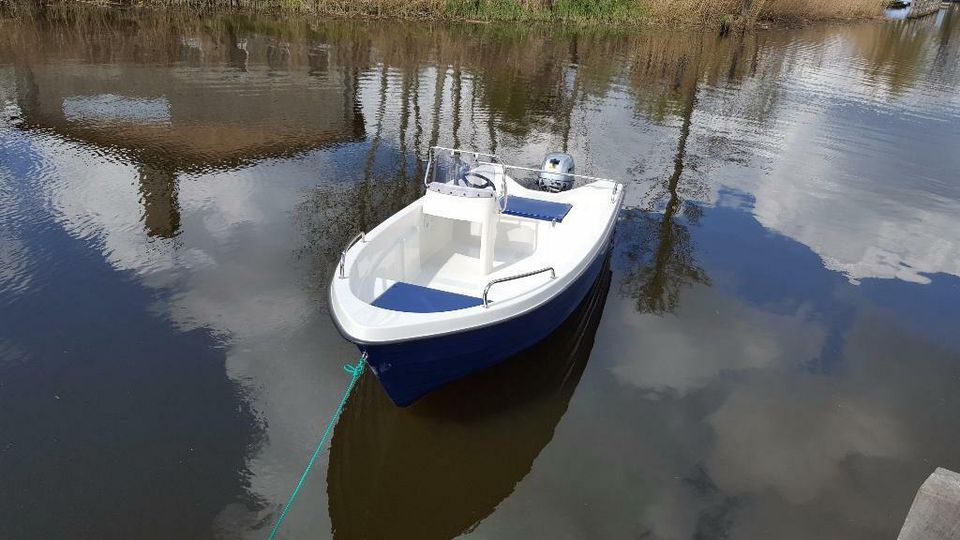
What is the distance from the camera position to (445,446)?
→ 5281 mm

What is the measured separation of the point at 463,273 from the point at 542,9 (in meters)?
25.8

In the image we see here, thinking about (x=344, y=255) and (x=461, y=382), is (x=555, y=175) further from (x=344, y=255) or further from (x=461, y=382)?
(x=344, y=255)

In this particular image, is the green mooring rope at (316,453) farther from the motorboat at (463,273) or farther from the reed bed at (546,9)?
the reed bed at (546,9)

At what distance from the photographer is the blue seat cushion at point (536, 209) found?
23.7ft

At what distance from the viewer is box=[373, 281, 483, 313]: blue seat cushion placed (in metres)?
5.19

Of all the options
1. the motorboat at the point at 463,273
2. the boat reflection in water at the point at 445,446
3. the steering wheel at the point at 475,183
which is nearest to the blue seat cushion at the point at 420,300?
the motorboat at the point at 463,273

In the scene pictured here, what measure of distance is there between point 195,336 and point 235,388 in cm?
99

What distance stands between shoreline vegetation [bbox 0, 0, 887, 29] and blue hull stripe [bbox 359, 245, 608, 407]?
75.6 ft

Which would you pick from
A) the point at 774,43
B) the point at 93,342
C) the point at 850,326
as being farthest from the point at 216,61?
the point at 774,43

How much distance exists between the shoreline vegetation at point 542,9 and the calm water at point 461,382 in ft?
37.8

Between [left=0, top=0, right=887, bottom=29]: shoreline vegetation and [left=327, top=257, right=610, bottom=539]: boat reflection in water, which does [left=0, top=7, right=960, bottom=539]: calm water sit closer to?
[left=327, top=257, right=610, bottom=539]: boat reflection in water

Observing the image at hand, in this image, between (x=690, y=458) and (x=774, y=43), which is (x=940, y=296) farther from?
(x=774, y=43)

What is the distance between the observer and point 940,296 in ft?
26.6

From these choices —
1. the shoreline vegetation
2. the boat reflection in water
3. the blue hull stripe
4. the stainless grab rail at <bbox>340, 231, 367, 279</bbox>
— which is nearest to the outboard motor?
the boat reflection in water
